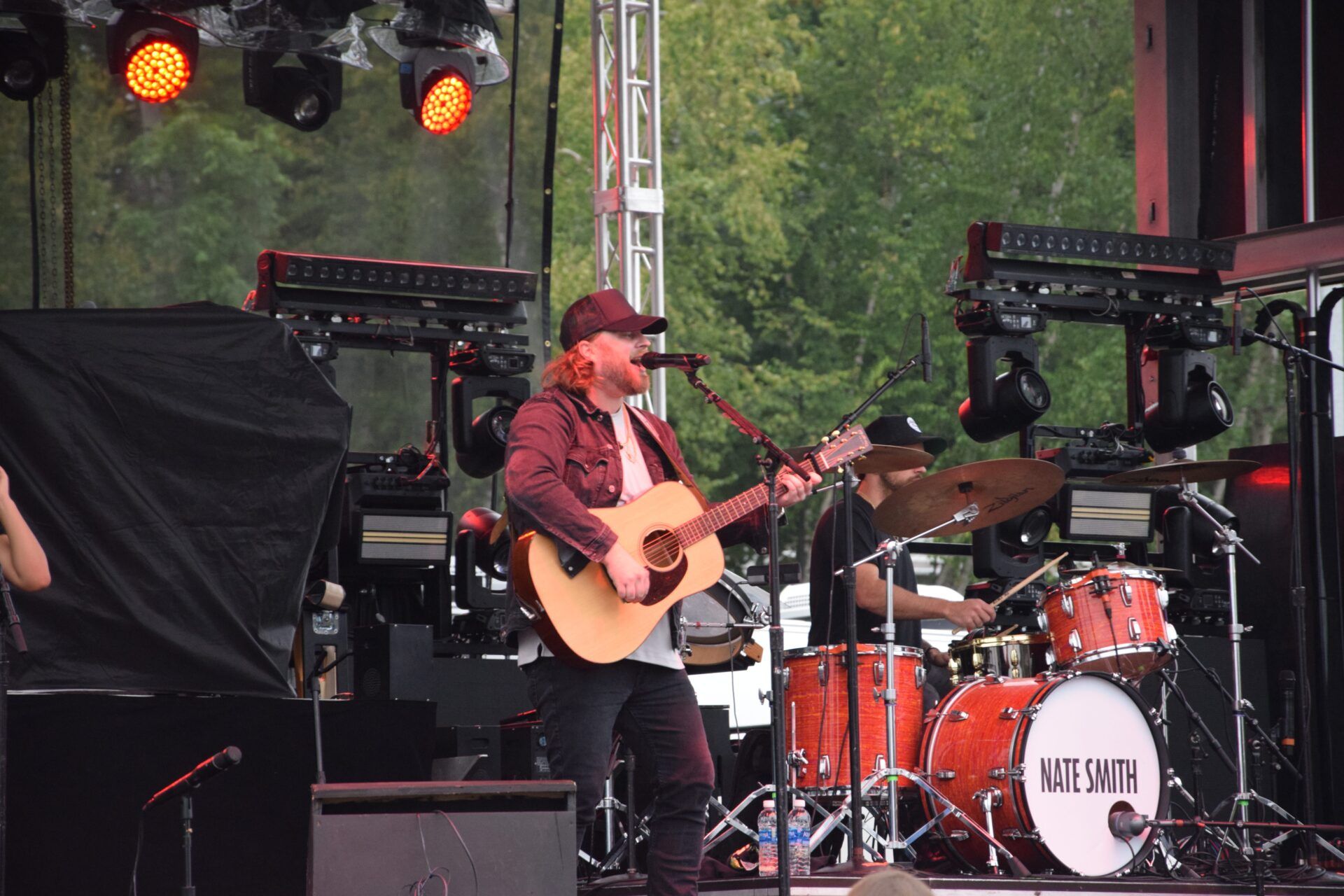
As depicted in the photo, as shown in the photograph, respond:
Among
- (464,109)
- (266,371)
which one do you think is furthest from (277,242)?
(266,371)

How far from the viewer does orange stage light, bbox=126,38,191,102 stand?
8.77 meters

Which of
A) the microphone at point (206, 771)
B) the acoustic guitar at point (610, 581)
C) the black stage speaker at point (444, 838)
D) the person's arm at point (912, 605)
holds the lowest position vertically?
the black stage speaker at point (444, 838)

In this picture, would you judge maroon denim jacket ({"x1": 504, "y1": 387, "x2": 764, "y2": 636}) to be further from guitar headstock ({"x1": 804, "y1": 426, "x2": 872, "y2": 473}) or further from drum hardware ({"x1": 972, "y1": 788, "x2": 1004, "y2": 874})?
drum hardware ({"x1": 972, "y1": 788, "x2": 1004, "y2": 874})

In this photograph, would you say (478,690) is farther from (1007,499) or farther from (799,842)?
(1007,499)

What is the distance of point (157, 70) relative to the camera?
28.9 ft

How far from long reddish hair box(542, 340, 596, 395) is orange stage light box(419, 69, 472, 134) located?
378 centimetres

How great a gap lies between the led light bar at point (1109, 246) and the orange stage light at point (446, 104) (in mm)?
2964

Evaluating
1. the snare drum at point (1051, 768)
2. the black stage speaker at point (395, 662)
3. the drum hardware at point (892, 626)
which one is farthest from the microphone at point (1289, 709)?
the black stage speaker at point (395, 662)

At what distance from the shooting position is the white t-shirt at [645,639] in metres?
5.75

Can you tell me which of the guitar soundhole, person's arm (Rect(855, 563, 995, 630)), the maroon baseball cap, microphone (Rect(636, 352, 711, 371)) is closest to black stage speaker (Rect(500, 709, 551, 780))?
person's arm (Rect(855, 563, 995, 630))

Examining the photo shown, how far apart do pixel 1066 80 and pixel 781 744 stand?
20346mm

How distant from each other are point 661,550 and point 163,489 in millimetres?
1905

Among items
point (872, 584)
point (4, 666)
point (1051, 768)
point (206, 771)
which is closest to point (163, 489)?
point (4, 666)

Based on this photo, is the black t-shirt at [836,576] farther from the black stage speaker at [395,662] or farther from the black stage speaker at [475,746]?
the black stage speaker at [395,662]
